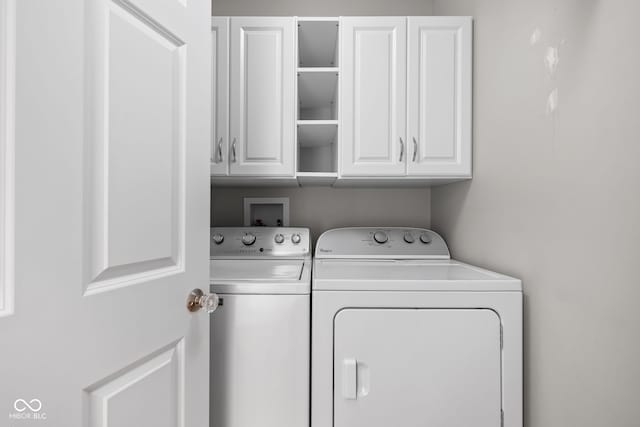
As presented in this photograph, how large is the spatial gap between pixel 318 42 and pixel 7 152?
5.51 feet

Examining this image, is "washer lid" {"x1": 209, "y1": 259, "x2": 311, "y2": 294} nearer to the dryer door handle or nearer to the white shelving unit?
the dryer door handle

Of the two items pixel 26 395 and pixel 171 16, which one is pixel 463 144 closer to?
pixel 171 16

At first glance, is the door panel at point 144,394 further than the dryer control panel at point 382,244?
No

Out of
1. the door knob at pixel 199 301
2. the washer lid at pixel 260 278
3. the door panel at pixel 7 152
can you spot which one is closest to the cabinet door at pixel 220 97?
the washer lid at pixel 260 278

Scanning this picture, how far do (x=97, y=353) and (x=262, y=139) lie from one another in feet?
4.08

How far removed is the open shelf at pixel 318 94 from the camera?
Result: 5.61 feet

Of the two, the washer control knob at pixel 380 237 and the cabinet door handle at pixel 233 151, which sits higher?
the cabinet door handle at pixel 233 151

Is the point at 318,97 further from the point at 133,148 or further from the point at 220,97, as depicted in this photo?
the point at 133,148

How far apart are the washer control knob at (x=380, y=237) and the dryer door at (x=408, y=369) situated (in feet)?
2.60

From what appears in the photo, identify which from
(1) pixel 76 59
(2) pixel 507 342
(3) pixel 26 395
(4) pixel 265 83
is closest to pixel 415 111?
(4) pixel 265 83

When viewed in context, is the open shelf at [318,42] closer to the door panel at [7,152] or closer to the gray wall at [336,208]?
the gray wall at [336,208]

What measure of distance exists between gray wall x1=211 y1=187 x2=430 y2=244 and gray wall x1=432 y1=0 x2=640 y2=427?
726 mm

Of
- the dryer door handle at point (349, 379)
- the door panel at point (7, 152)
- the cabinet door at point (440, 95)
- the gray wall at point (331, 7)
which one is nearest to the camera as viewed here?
the door panel at point (7, 152)

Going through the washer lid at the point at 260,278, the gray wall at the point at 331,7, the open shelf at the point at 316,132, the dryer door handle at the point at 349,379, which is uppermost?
the gray wall at the point at 331,7
